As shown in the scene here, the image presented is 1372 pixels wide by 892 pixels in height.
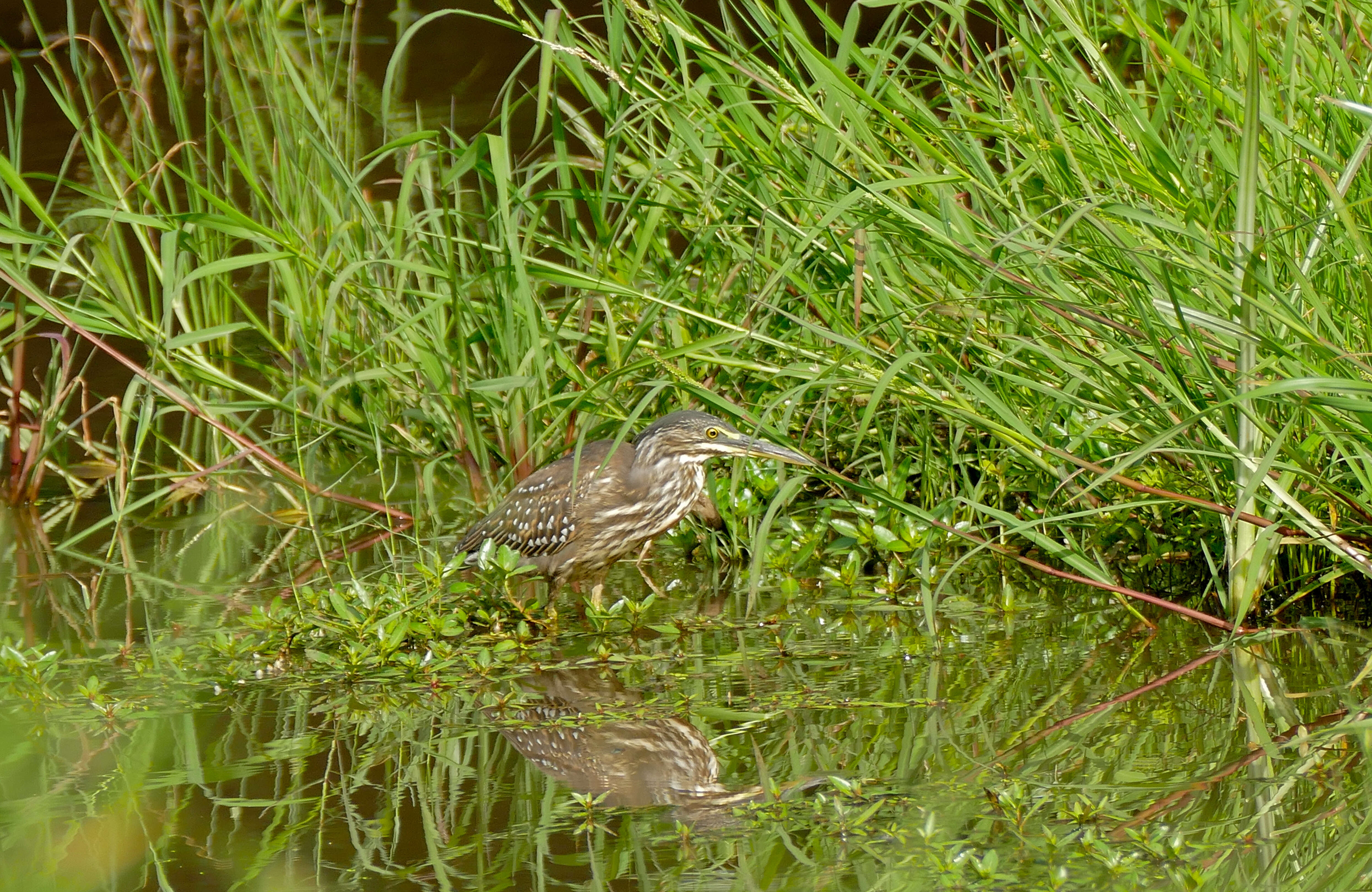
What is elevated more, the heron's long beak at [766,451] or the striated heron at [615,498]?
the heron's long beak at [766,451]

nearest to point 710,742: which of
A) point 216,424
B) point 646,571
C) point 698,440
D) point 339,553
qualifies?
point 698,440

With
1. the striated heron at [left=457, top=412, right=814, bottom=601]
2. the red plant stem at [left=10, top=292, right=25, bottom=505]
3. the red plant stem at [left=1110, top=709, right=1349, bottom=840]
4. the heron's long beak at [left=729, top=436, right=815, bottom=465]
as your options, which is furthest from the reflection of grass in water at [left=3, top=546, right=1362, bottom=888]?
the red plant stem at [left=10, top=292, right=25, bottom=505]

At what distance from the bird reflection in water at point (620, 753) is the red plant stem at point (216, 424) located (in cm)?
135

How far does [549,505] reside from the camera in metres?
4.98

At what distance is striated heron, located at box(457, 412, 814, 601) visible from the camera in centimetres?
493

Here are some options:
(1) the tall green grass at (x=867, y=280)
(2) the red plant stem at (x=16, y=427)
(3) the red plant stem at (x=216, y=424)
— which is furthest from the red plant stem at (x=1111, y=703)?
(2) the red plant stem at (x=16, y=427)

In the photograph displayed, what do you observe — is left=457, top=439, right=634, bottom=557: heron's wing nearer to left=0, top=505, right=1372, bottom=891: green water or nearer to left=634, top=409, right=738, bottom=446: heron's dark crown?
left=634, top=409, right=738, bottom=446: heron's dark crown

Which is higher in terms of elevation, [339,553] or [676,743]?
[676,743]

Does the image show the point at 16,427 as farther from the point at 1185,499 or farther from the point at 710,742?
the point at 1185,499

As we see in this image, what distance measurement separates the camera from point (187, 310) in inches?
280

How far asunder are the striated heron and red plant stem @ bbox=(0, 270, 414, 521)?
1.43 feet

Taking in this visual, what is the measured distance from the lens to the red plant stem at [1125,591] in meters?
3.92

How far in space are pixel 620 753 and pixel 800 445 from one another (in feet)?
4.65

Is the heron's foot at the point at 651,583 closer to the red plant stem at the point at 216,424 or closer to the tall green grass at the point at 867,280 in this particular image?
the tall green grass at the point at 867,280
